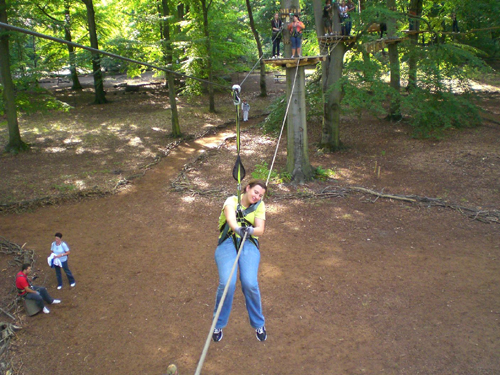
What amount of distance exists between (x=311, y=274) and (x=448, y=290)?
2345 millimetres

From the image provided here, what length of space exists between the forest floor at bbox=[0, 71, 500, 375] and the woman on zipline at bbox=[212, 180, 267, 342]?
1.78 metres

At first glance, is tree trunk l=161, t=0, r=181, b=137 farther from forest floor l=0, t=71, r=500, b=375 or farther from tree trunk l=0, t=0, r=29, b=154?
tree trunk l=0, t=0, r=29, b=154

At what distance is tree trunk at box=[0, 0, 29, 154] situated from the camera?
13238 millimetres

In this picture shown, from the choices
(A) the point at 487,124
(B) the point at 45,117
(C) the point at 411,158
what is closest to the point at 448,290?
(C) the point at 411,158

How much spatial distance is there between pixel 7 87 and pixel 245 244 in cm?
1352

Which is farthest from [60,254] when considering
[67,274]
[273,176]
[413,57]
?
[413,57]

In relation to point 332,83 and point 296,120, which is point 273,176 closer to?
point 296,120

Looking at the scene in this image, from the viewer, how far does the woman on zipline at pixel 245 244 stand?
153 inches

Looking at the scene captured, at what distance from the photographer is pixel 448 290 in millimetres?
6535

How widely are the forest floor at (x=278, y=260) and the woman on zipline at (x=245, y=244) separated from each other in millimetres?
1781

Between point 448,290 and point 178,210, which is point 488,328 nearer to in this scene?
point 448,290

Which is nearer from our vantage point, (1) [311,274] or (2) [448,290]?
(2) [448,290]

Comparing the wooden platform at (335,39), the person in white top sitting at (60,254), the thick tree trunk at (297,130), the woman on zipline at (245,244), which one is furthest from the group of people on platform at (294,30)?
the person in white top sitting at (60,254)

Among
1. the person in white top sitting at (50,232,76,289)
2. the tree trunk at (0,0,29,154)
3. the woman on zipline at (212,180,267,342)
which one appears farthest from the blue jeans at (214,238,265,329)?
the tree trunk at (0,0,29,154)
